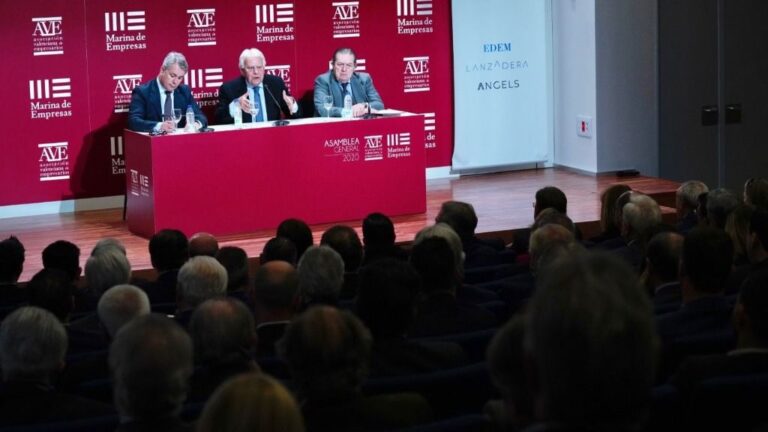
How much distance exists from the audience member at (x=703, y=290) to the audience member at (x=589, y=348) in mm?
2474

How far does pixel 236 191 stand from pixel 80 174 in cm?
202

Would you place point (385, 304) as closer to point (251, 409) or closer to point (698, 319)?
point (698, 319)

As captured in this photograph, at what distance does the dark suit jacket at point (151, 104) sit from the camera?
935cm

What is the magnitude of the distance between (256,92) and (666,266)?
5674 millimetres

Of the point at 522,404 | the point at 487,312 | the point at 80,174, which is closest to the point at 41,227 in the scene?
the point at 80,174

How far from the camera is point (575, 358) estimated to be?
1627 millimetres

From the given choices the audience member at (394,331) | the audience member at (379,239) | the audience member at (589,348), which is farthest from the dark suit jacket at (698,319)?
the audience member at (589,348)

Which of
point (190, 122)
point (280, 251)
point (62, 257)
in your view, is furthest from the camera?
point (190, 122)

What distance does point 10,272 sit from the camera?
225 inches

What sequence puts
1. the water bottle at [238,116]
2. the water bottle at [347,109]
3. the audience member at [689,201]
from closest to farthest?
the audience member at [689,201]
the water bottle at [238,116]
the water bottle at [347,109]


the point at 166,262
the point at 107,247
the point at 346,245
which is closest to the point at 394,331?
the point at 346,245

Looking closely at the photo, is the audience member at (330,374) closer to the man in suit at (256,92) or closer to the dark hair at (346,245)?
the dark hair at (346,245)

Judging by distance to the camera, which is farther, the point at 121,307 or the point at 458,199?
the point at 458,199

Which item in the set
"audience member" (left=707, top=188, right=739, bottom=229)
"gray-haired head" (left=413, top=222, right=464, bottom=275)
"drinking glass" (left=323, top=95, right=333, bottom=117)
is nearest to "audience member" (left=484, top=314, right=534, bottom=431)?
"gray-haired head" (left=413, top=222, right=464, bottom=275)
